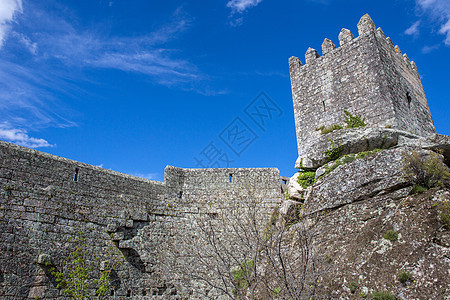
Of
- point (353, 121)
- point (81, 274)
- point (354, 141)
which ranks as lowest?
point (81, 274)

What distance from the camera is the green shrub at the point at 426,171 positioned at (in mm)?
10164

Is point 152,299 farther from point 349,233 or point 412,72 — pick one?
point 412,72

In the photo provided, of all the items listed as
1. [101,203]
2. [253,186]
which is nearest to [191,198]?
[253,186]

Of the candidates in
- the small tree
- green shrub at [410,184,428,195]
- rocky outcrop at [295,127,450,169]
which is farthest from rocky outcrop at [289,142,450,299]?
the small tree

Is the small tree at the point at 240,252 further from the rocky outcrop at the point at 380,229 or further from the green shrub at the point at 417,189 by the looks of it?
the green shrub at the point at 417,189

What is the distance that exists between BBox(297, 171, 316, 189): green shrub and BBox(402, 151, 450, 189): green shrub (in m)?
3.98

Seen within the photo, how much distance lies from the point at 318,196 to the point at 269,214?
7.76 feet

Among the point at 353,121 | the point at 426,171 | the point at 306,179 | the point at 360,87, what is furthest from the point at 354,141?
the point at 426,171

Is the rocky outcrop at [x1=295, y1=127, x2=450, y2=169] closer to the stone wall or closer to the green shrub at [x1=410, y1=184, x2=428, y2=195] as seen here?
the stone wall

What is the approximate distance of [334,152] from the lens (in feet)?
47.3

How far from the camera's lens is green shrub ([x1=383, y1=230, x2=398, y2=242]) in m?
9.36

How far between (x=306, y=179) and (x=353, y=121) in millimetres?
3281

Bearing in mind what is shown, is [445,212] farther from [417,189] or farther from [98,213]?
[98,213]

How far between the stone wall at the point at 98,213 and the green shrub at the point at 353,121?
11.9 feet
